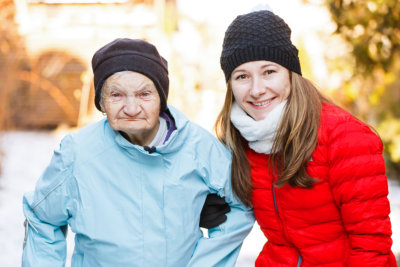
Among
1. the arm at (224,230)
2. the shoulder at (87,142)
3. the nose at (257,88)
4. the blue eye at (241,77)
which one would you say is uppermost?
the blue eye at (241,77)

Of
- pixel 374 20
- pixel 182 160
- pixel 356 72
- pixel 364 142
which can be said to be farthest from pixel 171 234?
pixel 356 72

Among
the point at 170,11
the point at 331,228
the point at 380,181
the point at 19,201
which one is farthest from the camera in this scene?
the point at 170,11

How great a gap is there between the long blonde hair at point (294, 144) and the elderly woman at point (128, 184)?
0.09 m

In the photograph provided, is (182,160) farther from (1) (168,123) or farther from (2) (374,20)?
(2) (374,20)

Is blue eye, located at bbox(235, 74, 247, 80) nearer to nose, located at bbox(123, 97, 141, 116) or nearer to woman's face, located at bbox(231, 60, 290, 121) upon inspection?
woman's face, located at bbox(231, 60, 290, 121)

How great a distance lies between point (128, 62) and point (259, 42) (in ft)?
1.68

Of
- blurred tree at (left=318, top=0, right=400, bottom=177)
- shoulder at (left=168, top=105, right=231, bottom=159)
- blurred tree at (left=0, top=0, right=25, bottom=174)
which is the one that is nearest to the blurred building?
blurred tree at (left=0, top=0, right=25, bottom=174)

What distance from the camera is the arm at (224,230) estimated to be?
210cm

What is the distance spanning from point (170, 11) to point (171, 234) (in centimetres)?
755

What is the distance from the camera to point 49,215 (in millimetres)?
2055

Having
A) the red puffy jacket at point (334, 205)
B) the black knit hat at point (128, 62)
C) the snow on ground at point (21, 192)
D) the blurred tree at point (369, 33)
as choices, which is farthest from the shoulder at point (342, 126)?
the snow on ground at point (21, 192)

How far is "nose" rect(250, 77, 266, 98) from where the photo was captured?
2016mm

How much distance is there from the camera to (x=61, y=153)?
205cm

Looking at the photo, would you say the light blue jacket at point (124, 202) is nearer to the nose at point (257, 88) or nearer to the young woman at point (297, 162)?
the young woman at point (297, 162)
